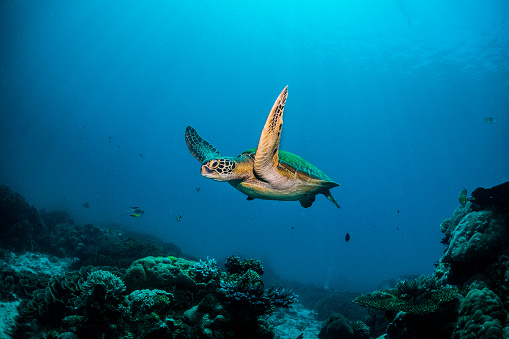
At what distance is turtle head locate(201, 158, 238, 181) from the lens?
4.09 metres

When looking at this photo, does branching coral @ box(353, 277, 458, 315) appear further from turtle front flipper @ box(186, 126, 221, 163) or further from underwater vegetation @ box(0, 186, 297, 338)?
turtle front flipper @ box(186, 126, 221, 163)

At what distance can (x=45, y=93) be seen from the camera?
3829 inches

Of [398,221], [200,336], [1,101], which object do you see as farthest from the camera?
[398,221]

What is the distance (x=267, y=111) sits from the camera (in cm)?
9862

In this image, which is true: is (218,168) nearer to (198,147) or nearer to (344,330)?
(198,147)

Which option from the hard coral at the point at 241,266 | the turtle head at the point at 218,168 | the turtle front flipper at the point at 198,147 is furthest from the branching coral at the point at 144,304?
the turtle front flipper at the point at 198,147

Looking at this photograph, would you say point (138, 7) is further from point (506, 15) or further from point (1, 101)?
Answer: point (506, 15)

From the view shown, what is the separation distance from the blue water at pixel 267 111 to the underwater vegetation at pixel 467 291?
27521mm

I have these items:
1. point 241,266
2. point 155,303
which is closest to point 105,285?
point 155,303

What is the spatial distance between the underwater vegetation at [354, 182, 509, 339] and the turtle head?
11.8 feet

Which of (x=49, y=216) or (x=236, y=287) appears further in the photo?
(x=49, y=216)

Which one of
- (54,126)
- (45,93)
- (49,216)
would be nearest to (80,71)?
(45,93)

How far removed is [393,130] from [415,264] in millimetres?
45055

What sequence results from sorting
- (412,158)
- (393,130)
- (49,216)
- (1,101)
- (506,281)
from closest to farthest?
(506,281) → (49,216) → (1,101) → (393,130) → (412,158)
